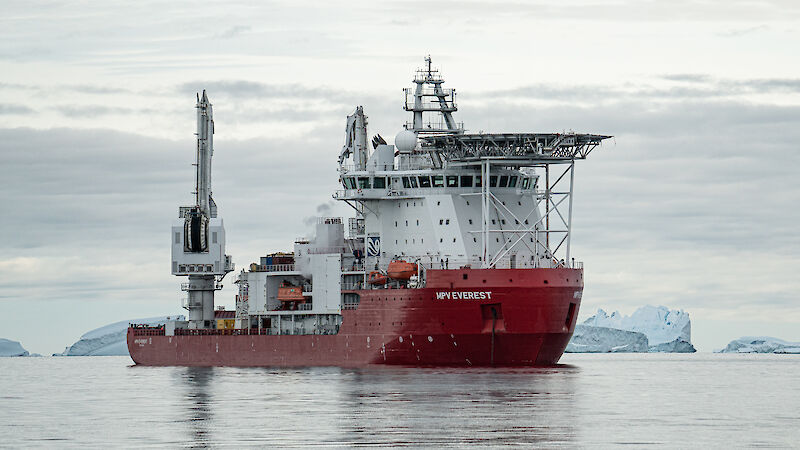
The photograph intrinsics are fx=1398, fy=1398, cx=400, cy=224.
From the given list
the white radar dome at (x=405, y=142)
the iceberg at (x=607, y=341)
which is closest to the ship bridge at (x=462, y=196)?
Answer: the white radar dome at (x=405, y=142)

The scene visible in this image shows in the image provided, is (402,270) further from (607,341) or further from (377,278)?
(607,341)

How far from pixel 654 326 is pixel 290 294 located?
7780cm

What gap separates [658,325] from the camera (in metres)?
141

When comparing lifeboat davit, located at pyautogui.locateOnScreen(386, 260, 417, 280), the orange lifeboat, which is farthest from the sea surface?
the orange lifeboat

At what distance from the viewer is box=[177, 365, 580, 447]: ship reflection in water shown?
36.6m

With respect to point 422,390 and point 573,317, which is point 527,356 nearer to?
point 573,317

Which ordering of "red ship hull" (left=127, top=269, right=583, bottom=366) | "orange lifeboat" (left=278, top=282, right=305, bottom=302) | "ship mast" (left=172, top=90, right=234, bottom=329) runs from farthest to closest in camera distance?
"ship mast" (left=172, top=90, right=234, bottom=329) < "orange lifeboat" (left=278, top=282, right=305, bottom=302) < "red ship hull" (left=127, top=269, right=583, bottom=366)

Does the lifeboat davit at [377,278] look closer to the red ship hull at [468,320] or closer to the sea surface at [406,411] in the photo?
the red ship hull at [468,320]

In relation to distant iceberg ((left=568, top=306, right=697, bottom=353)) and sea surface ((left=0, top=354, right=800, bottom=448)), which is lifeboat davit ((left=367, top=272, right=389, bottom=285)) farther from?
distant iceberg ((left=568, top=306, right=697, bottom=353))

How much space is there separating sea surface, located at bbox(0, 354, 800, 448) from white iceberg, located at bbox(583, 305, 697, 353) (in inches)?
2717

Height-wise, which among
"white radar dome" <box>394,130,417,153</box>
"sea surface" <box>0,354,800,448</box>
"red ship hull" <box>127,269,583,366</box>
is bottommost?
"sea surface" <box>0,354,800,448</box>

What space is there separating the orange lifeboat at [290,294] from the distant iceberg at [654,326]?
66217 millimetres

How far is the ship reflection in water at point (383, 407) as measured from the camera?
36.6m

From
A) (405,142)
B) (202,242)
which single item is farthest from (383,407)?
(202,242)
